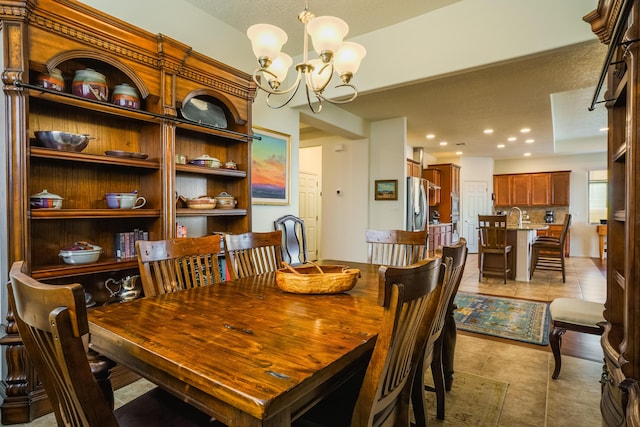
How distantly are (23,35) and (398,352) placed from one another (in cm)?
237

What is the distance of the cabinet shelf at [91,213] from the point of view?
189cm

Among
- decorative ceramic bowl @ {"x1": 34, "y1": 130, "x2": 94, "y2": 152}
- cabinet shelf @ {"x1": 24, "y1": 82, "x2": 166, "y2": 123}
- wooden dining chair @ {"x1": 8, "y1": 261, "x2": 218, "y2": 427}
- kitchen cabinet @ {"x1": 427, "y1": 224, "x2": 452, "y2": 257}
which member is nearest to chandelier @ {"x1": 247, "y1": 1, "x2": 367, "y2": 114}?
cabinet shelf @ {"x1": 24, "y1": 82, "x2": 166, "y2": 123}

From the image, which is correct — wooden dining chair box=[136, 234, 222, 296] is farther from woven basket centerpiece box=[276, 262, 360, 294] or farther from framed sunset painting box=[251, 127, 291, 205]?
framed sunset painting box=[251, 127, 291, 205]

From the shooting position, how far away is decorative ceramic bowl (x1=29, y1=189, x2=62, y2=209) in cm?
191

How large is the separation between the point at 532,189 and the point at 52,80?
10344 millimetres

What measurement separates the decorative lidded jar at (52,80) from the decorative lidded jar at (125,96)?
304 mm

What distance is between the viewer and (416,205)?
5.79 meters

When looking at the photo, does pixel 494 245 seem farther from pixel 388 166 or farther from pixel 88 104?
pixel 88 104

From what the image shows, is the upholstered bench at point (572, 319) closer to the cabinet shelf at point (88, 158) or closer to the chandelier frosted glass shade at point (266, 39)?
the chandelier frosted glass shade at point (266, 39)

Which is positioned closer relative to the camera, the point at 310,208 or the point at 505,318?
the point at 505,318

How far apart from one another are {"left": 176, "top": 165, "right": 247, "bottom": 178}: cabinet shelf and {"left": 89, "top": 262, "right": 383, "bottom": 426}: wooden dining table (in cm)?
129

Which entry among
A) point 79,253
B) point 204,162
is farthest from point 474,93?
point 79,253

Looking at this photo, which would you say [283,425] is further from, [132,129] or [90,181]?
[132,129]

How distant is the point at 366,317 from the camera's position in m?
1.29
